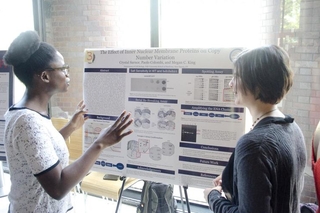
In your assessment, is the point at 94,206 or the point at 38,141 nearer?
the point at 38,141

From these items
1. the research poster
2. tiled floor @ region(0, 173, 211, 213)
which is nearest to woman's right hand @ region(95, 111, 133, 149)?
the research poster

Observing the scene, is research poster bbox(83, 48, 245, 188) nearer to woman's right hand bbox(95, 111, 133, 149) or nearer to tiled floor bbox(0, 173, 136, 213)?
woman's right hand bbox(95, 111, 133, 149)

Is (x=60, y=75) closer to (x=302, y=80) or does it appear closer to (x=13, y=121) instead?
(x=13, y=121)

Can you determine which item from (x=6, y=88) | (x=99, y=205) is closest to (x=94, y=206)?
(x=99, y=205)

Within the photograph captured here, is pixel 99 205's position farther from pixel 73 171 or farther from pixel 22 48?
pixel 22 48

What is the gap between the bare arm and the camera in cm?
124

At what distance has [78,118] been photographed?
197cm

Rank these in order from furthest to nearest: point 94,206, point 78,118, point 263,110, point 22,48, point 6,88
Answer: point 94,206 → point 6,88 → point 78,118 → point 22,48 → point 263,110

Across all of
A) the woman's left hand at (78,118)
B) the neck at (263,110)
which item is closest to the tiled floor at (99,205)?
the woman's left hand at (78,118)

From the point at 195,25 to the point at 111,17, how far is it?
1.03 metres

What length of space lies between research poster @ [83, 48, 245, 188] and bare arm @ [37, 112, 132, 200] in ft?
1.62

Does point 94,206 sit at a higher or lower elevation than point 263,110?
lower

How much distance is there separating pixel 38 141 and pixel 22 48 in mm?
477

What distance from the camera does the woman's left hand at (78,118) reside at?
75.5 inches
